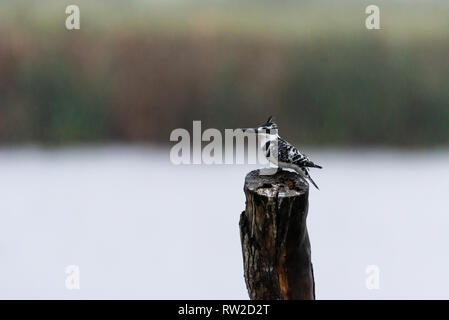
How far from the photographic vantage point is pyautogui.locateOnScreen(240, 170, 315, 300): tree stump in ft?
7.63

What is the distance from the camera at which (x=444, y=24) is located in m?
7.96

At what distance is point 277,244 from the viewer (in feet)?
7.61

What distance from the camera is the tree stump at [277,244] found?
2324 millimetres

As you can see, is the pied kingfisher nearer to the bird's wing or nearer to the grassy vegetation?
the bird's wing

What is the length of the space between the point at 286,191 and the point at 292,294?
1.49ft

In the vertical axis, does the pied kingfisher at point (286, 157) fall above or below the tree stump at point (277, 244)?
above

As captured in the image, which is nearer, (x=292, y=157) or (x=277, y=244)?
(x=277, y=244)

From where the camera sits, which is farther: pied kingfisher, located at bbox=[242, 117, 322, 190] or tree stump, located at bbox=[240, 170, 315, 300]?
pied kingfisher, located at bbox=[242, 117, 322, 190]
